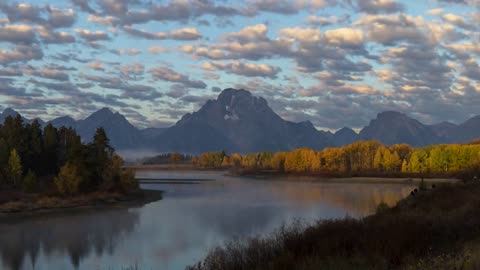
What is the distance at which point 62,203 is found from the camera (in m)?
76.3

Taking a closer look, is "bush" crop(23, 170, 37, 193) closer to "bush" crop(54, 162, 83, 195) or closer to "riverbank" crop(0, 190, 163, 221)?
"riverbank" crop(0, 190, 163, 221)

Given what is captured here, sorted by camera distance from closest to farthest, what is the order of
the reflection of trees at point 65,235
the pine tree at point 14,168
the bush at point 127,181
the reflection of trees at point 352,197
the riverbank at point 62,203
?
the reflection of trees at point 65,235 < the riverbank at point 62,203 < the reflection of trees at point 352,197 < the pine tree at point 14,168 < the bush at point 127,181

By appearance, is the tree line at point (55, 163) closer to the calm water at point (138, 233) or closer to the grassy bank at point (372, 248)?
the calm water at point (138, 233)

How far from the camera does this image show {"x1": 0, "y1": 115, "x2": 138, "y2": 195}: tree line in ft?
274

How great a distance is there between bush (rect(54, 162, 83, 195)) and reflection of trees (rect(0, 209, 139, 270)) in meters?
17.6

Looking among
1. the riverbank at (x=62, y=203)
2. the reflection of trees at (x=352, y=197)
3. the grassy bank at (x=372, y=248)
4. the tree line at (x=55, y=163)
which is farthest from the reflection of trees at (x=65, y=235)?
the reflection of trees at (x=352, y=197)

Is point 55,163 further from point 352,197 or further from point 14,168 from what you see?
point 352,197

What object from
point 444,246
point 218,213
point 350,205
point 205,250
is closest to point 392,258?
point 444,246

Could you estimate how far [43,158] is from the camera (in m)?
98.1

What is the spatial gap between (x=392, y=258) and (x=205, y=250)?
2190cm

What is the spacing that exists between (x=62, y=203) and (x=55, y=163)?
27.4m

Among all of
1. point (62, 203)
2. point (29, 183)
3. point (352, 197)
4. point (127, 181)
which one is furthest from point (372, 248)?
point (127, 181)

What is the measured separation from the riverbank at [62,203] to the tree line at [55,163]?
3021 millimetres

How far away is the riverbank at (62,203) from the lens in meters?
68.0
